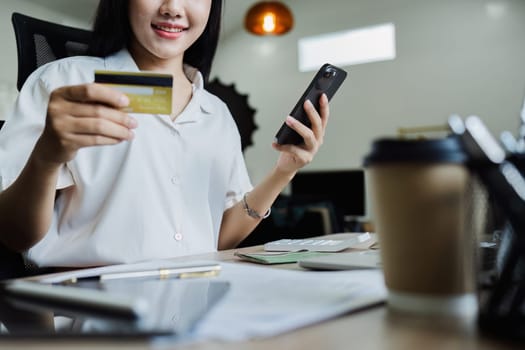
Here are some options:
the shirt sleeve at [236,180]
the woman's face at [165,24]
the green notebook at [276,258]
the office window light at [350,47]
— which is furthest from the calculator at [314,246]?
the office window light at [350,47]

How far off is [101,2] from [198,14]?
0.21m

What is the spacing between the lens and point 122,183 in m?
1.00

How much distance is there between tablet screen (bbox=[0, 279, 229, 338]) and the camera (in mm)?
321

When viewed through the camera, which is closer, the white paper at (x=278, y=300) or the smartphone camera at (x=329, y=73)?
the white paper at (x=278, y=300)

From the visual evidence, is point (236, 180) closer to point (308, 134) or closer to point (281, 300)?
point (308, 134)

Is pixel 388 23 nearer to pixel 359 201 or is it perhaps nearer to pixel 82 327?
pixel 359 201

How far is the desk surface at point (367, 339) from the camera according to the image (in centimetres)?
30

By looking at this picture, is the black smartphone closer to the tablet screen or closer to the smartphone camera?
the smartphone camera

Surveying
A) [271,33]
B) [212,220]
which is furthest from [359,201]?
[212,220]

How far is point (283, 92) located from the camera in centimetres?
533

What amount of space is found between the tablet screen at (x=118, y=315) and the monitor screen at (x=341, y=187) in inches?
170

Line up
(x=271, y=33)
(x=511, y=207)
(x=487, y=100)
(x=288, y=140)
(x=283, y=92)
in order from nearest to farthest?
(x=511, y=207)
(x=288, y=140)
(x=271, y=33)
(x=487, y=100)
(x=283, y=92)

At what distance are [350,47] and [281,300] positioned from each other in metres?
4.89

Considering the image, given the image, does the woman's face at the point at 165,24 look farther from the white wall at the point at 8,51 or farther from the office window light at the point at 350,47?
the office window light at the point at 350,47
